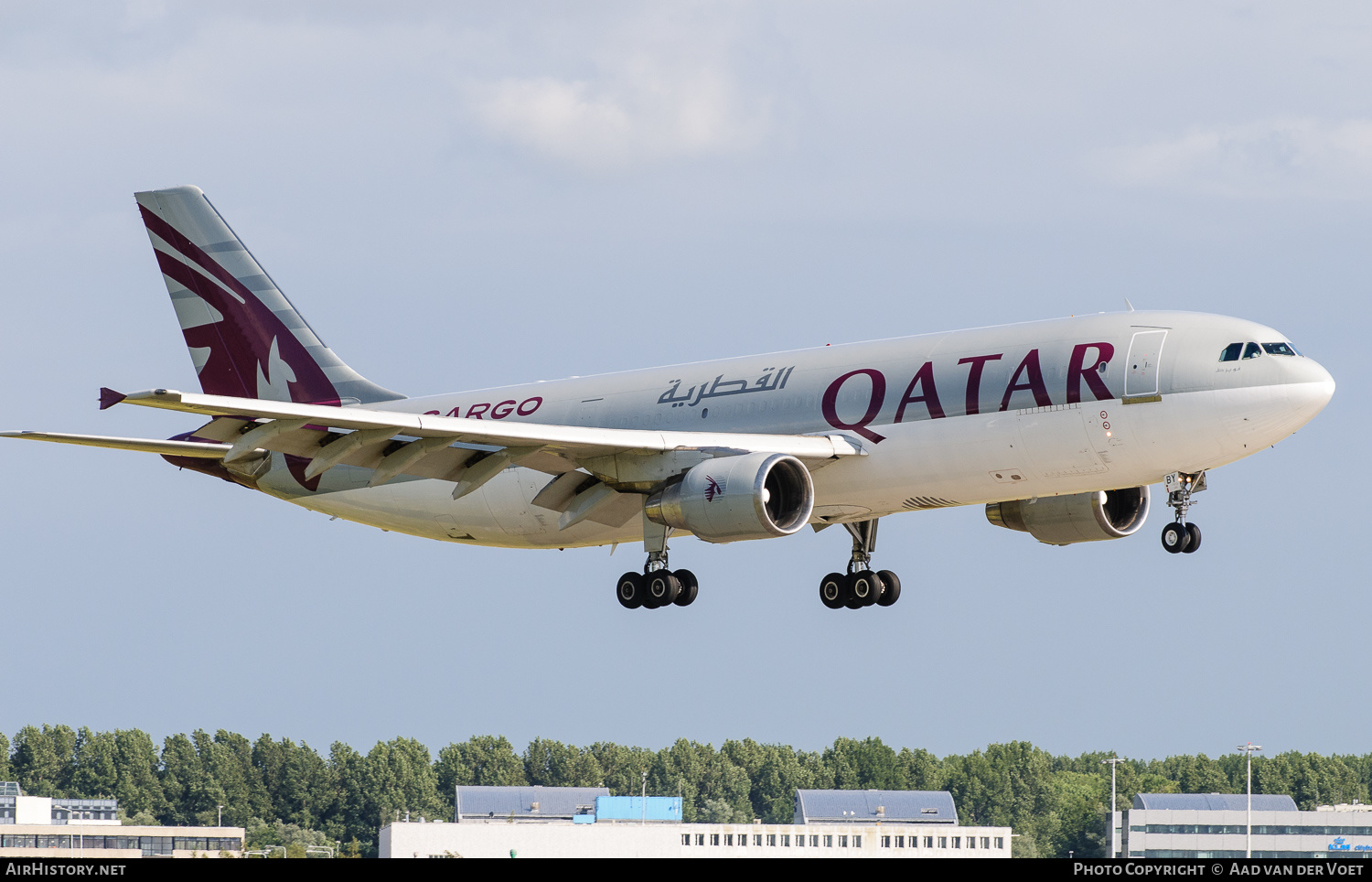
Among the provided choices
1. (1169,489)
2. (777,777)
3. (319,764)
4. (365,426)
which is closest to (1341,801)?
(777,777)

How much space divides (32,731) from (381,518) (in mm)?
128292

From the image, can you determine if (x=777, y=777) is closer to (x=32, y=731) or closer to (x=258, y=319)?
(x=32, y=731)

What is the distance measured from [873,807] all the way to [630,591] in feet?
263

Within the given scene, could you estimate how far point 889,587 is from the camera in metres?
49.3

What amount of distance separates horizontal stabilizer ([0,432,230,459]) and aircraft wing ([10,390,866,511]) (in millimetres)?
47

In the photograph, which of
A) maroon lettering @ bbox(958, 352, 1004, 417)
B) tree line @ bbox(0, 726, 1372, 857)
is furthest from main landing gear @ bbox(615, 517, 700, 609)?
tree line @ bbox(0, 726, 1372, 857)

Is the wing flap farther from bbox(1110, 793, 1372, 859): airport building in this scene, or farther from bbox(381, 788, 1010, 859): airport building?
bbox(1110, 793, 1372, 859): airport building

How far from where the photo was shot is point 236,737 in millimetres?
168375

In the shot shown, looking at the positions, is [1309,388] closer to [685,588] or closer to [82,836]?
[685,588]

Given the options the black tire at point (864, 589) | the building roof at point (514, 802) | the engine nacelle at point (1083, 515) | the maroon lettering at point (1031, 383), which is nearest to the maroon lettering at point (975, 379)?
the maroon lettering at point (1031, 383)

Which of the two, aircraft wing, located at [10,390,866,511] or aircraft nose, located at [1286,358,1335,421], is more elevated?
aircraft nose, located at [1286,358,1335,421]

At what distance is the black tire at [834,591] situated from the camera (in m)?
49.5

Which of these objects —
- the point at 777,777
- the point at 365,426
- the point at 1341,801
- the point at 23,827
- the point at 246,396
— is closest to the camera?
the point at 365,426

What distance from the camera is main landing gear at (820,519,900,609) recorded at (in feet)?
161
